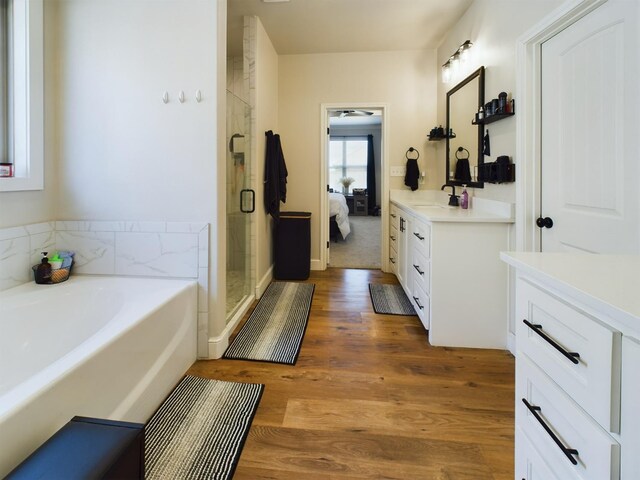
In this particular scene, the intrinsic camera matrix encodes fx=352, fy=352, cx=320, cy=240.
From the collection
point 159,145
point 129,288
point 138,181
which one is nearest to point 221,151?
point 159,145

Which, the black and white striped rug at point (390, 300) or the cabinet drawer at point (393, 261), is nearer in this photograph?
the black and white striped rug at point (390, 300)

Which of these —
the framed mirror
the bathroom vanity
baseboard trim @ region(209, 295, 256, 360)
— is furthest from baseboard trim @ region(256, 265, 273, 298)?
the framed mirror

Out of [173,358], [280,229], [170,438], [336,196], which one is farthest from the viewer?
[336,196]

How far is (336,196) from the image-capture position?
6902 millimetres

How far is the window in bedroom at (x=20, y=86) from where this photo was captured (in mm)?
1947

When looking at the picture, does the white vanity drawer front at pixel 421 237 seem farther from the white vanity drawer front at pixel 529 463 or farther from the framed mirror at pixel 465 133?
the white vanity drawer front at pixel 529 463

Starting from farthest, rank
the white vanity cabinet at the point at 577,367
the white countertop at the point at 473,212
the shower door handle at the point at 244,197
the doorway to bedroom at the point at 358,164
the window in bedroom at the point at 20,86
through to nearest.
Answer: the doorway to bedroom at the point at 358,164 < the shower door handle at the point at 244,197 < the white countertop at the point at 473,212 < the window in bedroom at the point at 20,86 < the white vanity cabinet at the point at 577,367

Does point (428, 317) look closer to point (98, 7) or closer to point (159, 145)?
point (159, 145)

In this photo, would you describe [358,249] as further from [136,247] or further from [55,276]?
[55,276]

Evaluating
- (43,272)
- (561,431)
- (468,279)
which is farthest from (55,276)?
(468,279)

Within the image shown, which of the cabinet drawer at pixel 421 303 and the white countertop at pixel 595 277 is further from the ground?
the white countertop at pixel 595 277

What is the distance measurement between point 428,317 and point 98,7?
289 cm

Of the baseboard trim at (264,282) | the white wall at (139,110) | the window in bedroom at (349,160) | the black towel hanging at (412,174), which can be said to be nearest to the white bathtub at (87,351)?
the white wall at (139,110)

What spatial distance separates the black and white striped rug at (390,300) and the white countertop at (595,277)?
209cm
